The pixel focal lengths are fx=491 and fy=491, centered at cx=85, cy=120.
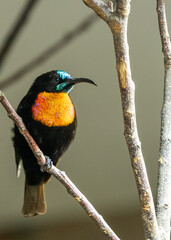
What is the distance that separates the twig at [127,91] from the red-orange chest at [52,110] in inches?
27.0

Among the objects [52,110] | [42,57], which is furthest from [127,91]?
[52,110]

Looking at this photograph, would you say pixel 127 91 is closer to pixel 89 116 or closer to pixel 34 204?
pixel 34 204

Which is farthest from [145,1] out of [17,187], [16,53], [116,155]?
[17,187]

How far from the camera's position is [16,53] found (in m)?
2.90

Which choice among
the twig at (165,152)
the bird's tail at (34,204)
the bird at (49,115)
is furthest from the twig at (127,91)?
the bird's tail at (34,204)

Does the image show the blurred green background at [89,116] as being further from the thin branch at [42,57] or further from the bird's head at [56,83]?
the thin branch at [42,57]

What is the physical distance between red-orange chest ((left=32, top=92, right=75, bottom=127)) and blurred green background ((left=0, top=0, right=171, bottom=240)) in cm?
43

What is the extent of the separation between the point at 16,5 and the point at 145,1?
2.19 feet

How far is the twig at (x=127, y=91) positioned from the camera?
0.94 metres

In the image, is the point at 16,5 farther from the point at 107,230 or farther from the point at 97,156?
the point at 107,230

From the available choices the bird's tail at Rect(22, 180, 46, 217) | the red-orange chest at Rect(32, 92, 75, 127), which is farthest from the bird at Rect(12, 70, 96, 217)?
the bird's tail at Rect(22, 180, 46, 217)

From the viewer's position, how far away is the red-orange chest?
1658 mm

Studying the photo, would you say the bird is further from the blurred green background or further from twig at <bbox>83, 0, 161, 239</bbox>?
twig at <bbox>83, 0, 161, 239</bbox>

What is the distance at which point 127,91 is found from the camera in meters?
0.97
